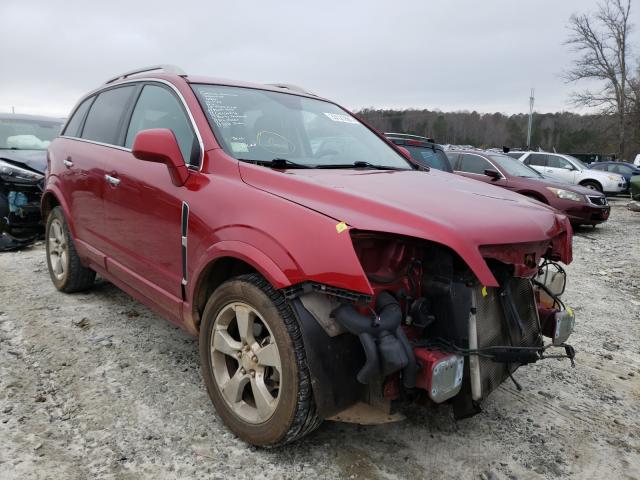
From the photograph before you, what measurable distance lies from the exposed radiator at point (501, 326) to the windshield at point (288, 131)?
3.83ft

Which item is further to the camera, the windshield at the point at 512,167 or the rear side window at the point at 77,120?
the windshield at the point at 512,167

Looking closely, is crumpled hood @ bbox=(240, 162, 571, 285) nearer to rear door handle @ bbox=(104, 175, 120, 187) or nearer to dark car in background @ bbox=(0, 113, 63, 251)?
rear door handle @ bbox=(104, 175, 120, 187)

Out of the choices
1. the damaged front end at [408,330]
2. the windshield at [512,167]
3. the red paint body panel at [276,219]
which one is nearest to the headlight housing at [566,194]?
the windshield at [512,167]

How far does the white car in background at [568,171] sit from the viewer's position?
1574cm

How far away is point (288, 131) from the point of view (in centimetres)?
307

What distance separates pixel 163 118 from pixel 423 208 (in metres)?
1.90

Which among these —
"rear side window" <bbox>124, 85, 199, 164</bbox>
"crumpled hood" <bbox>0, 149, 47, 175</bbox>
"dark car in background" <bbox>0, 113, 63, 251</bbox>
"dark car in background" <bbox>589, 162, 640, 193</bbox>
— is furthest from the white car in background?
"rear side window" <bbox>124, 85, 199, 164</bbox>

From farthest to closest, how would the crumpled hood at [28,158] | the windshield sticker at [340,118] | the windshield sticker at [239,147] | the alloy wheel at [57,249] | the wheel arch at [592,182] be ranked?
the wheel arch at [592,182] → the crumpled hood at [28,158] → the alloy wheel at [57,249] → the windshield sticker at [340,118] → the windshield sticker at [239,147]

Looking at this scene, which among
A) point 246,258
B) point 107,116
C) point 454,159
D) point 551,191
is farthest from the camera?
point 454,159

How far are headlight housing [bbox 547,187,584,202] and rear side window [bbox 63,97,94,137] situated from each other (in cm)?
858

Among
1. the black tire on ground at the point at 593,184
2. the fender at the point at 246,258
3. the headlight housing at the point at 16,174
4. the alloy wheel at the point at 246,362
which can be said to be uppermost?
the headlight housing at the point at 16,174

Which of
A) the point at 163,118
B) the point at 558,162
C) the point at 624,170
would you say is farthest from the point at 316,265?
the point at 624,170

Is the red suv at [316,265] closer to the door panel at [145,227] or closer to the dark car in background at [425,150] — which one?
the door panel at [145,227]

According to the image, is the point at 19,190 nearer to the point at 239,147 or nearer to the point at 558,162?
the point at 239,147
